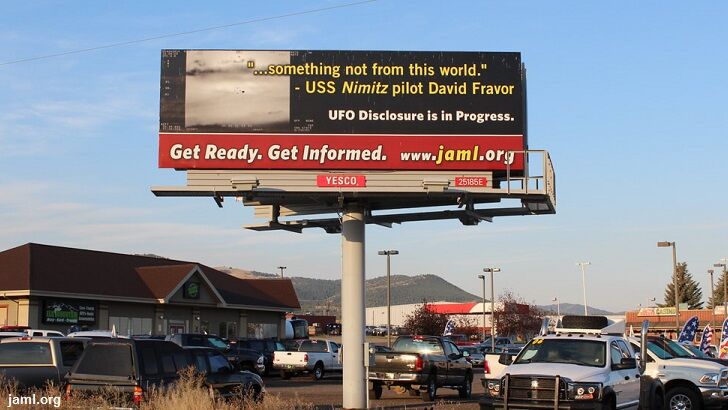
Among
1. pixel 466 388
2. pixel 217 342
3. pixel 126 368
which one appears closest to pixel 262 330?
pixel 217 342

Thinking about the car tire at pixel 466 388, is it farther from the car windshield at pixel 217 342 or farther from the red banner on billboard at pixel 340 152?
the car windshield at pixel 217 342

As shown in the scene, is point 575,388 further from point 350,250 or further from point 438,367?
point 438,367

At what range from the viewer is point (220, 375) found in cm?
1845

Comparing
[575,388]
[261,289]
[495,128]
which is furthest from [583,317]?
[261,289]

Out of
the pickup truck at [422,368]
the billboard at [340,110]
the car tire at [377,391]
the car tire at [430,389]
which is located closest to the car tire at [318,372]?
the pickup truck at [422,368]

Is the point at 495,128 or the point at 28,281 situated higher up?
the point at 495,128

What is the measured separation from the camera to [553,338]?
17141 millimetres

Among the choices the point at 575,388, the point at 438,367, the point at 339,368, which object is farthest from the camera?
the point at 339,368

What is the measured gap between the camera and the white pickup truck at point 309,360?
37719mm

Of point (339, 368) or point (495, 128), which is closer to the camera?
point (495, 128)

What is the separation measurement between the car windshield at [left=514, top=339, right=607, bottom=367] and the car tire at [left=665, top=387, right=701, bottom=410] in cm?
435

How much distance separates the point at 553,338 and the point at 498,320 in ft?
295

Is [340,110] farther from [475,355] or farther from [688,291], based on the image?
[688,291]

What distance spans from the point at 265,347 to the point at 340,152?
804 inches
